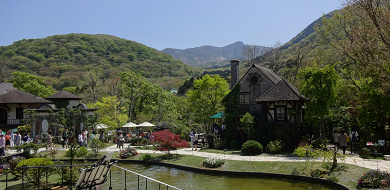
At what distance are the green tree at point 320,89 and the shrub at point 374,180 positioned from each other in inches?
373

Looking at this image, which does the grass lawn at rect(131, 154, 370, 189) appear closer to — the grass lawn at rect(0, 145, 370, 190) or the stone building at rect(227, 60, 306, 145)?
the grass lawn at rect(0, 145, 370, 190)

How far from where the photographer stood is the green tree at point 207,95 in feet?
119

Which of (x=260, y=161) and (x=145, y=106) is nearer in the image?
(x=260, y=161)

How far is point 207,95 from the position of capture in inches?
1441

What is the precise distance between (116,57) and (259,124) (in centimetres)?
13468

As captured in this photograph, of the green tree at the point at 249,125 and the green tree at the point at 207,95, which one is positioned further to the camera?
the green tree at the point at 207,95

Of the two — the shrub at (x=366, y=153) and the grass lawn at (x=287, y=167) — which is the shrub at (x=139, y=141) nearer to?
the grass lawn at (x=287, y=167)

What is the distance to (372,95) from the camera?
72.8 ft

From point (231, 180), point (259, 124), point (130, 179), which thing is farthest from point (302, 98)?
point (130, 179)

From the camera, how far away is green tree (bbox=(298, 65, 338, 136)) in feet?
76.9

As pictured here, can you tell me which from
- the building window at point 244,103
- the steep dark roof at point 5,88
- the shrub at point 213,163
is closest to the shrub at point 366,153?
the shrub at point 213,163

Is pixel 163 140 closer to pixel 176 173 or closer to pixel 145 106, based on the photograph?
pixel 176 173

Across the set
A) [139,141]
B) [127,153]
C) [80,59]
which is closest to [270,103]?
[127,153]

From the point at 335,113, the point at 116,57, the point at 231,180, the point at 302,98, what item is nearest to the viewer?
the point at 231,180
